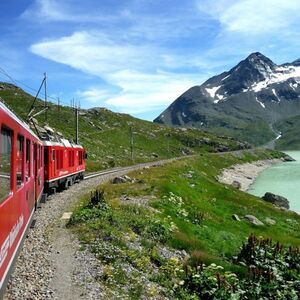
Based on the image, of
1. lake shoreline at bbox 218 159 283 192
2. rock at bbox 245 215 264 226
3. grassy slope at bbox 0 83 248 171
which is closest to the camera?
rock at bbox 245 215 264 226

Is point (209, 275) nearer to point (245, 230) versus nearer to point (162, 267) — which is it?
point (162, 267)

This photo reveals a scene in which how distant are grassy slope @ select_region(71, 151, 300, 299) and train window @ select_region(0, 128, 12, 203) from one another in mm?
4892

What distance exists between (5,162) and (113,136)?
122 m

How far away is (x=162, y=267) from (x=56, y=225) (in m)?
6.73

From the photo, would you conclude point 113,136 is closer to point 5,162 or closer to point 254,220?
point 254,220

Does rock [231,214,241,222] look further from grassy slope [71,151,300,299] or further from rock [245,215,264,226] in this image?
rock [245,215,264,226]

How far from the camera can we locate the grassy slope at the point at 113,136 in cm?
10084

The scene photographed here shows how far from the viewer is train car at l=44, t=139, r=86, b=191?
30016mm

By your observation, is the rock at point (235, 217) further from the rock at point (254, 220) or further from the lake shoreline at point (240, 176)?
the lake shoreline at point (240, 176)

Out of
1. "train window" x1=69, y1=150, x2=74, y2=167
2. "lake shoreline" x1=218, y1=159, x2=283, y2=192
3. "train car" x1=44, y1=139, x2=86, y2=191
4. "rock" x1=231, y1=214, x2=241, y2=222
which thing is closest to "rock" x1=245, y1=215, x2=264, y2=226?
"rock" x1=231, y1=214, x2=241, y2=222

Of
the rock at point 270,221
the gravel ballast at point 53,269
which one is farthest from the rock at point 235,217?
the gravel ballast at point 53,269

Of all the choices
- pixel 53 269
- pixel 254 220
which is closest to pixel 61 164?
pixel 254 220

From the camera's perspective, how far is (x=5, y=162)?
364 inches

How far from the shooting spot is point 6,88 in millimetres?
175375
